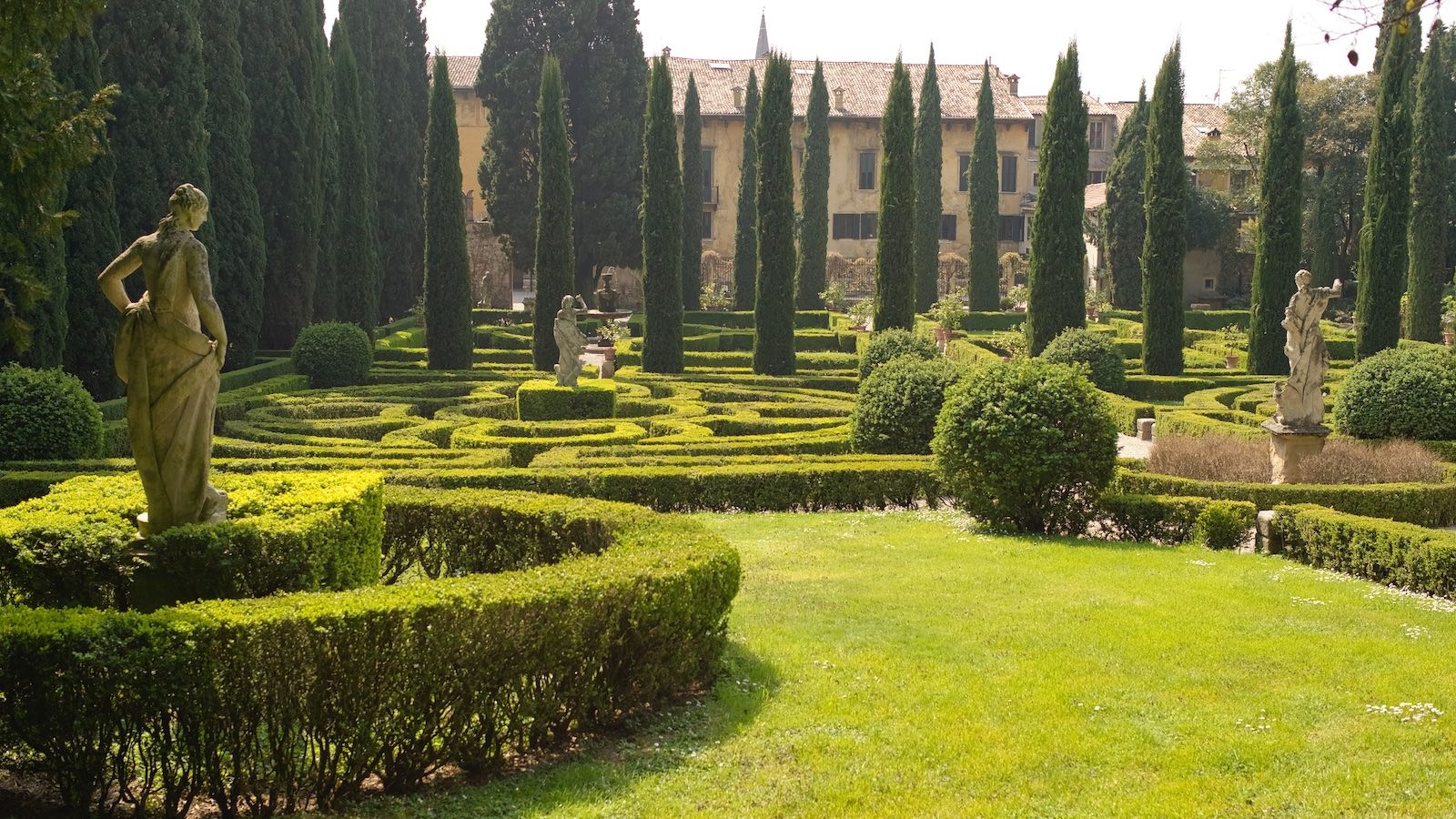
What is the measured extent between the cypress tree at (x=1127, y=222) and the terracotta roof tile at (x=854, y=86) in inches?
372

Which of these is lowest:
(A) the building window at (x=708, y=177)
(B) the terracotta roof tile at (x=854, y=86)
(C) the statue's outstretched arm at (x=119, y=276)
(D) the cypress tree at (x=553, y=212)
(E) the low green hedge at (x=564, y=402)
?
(E) the low green hedge at (x=564, y=402)

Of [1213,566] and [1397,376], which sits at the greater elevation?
[1397,376]

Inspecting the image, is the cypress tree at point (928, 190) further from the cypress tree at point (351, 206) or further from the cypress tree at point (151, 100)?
the cypress tree at point (151, 100)

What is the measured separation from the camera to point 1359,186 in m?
41.7

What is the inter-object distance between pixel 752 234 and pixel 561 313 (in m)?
21.5

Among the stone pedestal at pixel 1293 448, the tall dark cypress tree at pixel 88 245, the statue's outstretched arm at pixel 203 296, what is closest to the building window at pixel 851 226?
the tall dark cypress tree at pixel 88 245

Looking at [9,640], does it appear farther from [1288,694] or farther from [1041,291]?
[1041,291]

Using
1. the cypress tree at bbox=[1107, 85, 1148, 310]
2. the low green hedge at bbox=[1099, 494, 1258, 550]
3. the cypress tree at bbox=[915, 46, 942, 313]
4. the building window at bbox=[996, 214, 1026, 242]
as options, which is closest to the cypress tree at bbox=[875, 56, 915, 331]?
the cypress tree at bbox=[915, 46, 942, 313]

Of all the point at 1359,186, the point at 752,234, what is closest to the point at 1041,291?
the point at 752,234

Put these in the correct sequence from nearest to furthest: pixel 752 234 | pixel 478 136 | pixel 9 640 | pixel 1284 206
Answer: pixel 9 640 < pixel 1284 206 < pixel 752 234 < pixel 478 136

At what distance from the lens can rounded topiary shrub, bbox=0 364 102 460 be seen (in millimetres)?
13578

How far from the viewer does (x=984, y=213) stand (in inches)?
1693

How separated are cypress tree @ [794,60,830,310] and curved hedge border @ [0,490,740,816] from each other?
36.5m

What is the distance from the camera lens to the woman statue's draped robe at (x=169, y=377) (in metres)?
6.90
